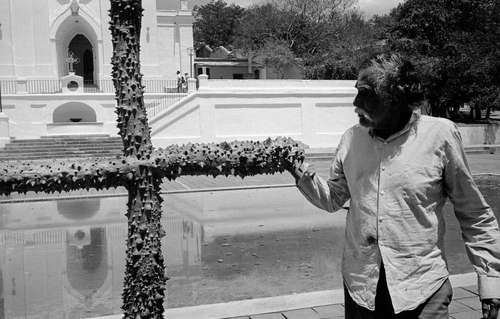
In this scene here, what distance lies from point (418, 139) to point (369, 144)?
22 cm

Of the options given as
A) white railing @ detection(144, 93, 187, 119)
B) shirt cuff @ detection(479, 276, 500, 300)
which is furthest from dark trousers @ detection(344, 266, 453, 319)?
white railing @ detection(144, 93, 187, 119)

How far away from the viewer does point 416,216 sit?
2.17 m

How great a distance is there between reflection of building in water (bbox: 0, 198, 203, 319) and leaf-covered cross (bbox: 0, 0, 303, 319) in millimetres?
2382

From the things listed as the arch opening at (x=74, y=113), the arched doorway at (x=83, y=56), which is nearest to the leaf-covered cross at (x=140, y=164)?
the arch opening at (x=74, y=113)

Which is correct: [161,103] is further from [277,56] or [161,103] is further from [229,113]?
[277,56]

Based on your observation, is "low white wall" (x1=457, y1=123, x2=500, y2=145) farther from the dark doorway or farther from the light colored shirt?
the light colored shirt

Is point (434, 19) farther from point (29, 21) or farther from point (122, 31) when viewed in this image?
point (122, 31)

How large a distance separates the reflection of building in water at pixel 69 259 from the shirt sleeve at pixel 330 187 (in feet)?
9.84

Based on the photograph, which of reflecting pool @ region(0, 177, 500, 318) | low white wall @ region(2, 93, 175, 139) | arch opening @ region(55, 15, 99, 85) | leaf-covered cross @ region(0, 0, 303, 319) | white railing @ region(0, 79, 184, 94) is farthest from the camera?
arch opening @ region(55, 15, 99, 85)

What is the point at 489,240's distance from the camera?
7.12ft

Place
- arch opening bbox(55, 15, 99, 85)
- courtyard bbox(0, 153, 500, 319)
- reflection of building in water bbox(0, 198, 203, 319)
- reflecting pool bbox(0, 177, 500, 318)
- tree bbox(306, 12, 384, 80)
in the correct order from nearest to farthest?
courtyard bbox(0, 153, 500, 319) → reflection of building in water bbox(0, 198, 203, 319) → reflecting pool bbox(0, 177, 500, 318) → arch opening bbox(55, 15, 99, 85) → tree bbox(306, 12, 384, 80)

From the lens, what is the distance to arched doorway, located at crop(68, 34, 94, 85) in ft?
106

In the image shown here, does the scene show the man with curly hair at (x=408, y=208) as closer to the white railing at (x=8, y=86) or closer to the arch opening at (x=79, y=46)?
the white railing at (x=8, y=86)

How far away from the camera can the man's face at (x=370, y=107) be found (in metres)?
2.17
